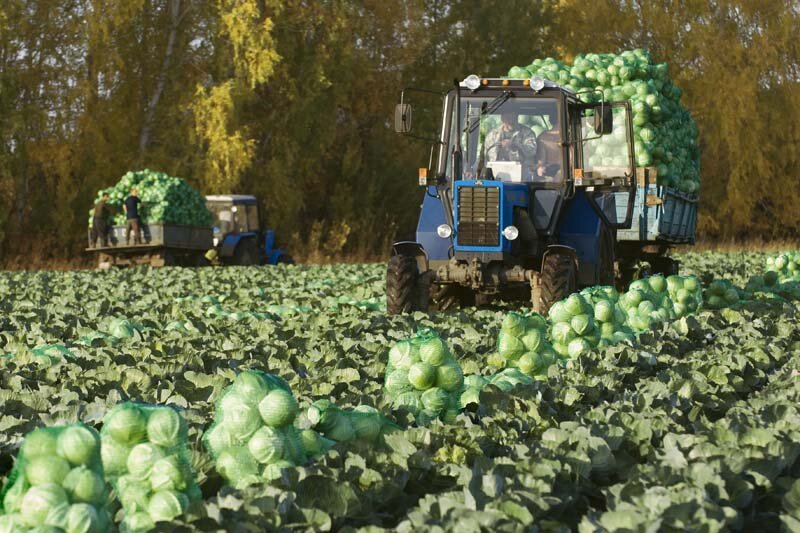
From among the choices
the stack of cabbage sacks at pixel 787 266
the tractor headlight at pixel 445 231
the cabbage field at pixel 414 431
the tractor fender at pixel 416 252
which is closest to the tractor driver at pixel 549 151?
the tractor headlight at pixel 445 231

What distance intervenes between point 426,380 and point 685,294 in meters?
5.34

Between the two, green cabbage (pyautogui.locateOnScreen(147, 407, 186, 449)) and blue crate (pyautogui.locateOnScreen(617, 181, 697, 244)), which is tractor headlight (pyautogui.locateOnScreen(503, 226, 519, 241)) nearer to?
blue crate (pyautogui.locateOnScreen(617, 181, 697, 244))

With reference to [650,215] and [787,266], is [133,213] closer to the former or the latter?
[650,215]

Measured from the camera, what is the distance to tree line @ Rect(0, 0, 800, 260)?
2856 centimetres

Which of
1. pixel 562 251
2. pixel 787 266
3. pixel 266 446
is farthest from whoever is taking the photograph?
pixel 787 266

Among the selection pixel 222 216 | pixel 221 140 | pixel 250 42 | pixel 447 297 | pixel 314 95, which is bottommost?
pixel 447 297

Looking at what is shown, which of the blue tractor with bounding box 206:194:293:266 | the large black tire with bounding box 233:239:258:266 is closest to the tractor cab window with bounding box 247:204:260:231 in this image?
the blue tractor with bounding box 206:194:293:266

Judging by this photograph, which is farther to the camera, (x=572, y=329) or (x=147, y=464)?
(x=572, y=329)

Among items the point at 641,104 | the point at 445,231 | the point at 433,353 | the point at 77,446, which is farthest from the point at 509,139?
the point at 77,446

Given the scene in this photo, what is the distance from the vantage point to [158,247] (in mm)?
24297

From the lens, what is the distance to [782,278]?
46.3 ft

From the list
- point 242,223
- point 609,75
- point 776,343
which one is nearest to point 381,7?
point 242,223

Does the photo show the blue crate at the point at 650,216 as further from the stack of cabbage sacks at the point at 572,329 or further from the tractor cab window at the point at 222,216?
the tractor cab window at the point at 222,216

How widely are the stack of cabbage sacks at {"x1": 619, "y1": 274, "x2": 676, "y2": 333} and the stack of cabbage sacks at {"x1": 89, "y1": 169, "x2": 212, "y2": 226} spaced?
16.5 m
